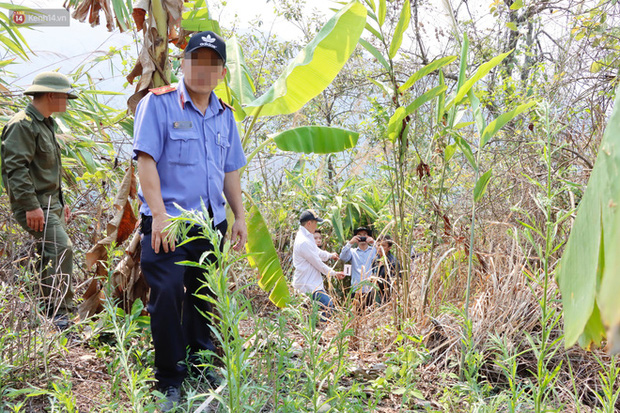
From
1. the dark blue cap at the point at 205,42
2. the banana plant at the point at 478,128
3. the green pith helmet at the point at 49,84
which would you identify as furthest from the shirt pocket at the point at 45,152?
the banana plant at the point at 478,128

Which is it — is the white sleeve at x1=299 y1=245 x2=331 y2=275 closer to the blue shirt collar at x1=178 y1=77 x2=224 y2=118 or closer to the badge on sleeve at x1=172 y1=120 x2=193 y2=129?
the blue shirt collar at x1=178 y1=77 x2=224 y2=118

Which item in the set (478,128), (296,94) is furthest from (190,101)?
(478,128)

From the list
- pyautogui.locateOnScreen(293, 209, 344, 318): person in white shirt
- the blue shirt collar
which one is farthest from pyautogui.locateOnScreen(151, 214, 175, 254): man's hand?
pyautogui.locateOnScreen(293, 209, 344, 318): person in white shirt

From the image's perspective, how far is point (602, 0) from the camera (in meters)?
5.24

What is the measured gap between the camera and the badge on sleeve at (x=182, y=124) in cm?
282

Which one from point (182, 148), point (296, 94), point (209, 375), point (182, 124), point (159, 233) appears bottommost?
point (209, 375)

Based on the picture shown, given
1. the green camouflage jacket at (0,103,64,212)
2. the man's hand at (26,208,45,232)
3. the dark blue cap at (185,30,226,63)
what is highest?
the dark blue cap at (185,30,226,63)

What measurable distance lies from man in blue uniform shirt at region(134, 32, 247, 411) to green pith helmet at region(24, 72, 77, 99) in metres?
1.57

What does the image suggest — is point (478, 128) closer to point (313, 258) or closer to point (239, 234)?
point (239, 234)

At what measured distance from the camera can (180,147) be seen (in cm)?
283

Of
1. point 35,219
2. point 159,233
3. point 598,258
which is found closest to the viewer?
point 598,258

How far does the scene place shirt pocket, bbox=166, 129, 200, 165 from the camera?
9.25 ft

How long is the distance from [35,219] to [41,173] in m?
0.40

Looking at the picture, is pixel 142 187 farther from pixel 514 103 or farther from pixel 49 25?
pixel 514 103
